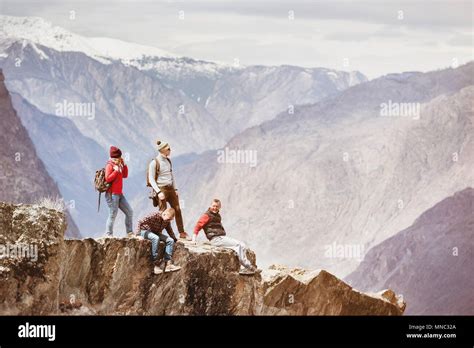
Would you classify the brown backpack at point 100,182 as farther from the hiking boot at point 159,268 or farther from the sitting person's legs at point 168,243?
the hiking boot at point 159,268

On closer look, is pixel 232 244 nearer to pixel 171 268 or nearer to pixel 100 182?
pixel 171 268

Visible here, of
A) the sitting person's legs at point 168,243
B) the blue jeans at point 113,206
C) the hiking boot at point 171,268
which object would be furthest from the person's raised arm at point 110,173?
the hiking boot at point 171,268

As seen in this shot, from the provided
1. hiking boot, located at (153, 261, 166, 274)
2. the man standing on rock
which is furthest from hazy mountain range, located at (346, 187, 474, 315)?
the man standing on rock

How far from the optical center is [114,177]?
3703 centimetres

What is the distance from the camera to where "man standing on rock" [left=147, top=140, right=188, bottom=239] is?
37.6 meters

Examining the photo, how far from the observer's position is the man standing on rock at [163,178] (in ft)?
123

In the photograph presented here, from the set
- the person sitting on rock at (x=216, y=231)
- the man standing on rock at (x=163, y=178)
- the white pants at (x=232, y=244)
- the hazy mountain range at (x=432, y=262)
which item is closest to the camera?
the man standing on rock at (x=163, y=178)

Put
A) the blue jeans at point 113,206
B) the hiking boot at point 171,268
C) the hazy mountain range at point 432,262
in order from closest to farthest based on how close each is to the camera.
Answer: the blue jeans at point 113,206, the hiking boot at point 171,268, the hazy mountain range at point 432,262

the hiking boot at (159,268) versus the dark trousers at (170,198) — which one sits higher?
the dark trousers at (170,198)

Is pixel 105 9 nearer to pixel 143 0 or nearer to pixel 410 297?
pixel 143 0

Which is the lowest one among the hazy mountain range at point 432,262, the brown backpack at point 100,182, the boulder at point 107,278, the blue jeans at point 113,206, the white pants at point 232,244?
the boulder at point 107,278

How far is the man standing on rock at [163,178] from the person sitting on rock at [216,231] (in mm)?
880

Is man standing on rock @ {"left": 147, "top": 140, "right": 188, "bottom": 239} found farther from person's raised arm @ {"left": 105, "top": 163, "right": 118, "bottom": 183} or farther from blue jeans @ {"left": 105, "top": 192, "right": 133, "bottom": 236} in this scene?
person's raised arm @ {"left": 105, "top": 163, "right": 118, "bottom": 183}

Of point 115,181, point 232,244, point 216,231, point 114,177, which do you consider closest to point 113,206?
point 115,181
